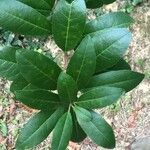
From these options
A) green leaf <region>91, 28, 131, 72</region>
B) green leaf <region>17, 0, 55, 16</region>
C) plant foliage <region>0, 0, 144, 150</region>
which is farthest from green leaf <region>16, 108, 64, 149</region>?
green leaf <region>17, 0, 55, 16</region>

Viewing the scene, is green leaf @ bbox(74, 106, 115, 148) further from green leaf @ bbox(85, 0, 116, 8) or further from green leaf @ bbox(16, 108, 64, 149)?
green leaf @ bbox(85, 0, 116, 8)

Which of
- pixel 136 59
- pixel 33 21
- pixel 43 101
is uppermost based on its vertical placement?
pixel 33 21

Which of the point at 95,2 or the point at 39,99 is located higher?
the point at 95,2

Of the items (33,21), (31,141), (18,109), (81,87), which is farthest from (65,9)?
(18,109)

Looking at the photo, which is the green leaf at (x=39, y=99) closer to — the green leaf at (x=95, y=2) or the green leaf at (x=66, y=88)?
the green leaf at (x=66, y=88)

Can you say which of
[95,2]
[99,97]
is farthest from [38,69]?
[95,2]

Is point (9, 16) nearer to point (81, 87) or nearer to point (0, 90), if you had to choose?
point (81, 87)

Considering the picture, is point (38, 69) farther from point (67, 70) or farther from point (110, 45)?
point (110, 45)
